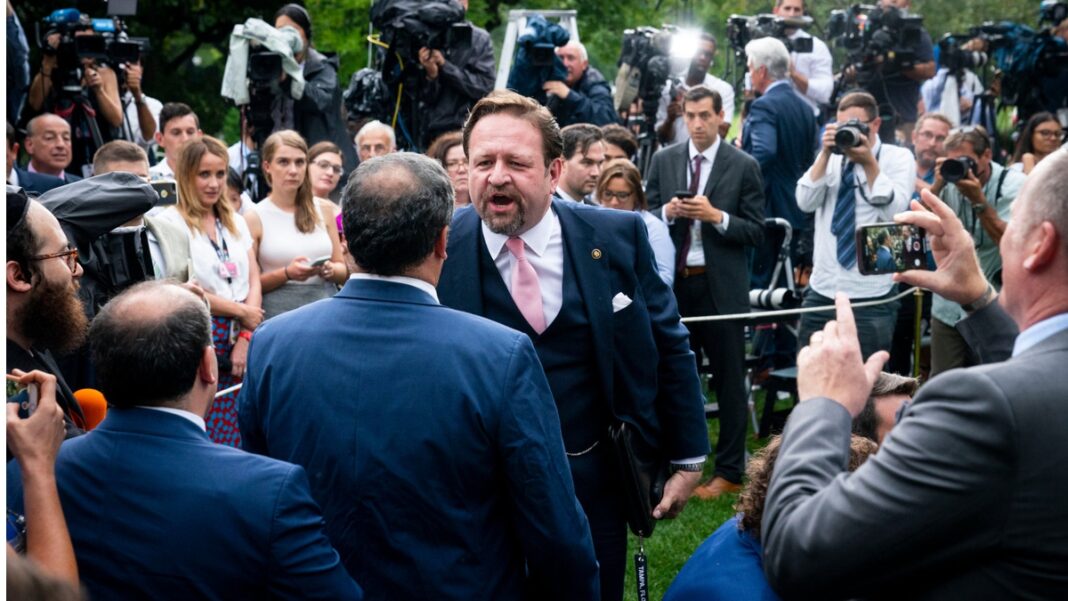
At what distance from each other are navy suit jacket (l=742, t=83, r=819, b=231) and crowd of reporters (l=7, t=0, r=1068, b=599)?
17 mm

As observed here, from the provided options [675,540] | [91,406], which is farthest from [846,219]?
[91,406]

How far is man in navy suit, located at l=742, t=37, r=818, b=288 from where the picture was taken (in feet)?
31.2

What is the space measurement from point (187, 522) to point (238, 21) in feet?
56.4

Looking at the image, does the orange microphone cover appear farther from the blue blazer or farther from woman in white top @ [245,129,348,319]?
woman in white top @ [245,129,348,319]

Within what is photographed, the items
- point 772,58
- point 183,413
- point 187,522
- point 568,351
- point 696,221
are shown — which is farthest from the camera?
point 772,58

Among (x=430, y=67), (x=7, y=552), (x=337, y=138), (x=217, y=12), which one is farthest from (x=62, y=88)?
(x=217, y=12)

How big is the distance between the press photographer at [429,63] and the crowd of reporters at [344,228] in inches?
1.1

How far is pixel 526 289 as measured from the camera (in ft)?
12.8

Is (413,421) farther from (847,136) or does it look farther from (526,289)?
(847,136)

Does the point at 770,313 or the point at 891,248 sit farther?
the point at 770,313

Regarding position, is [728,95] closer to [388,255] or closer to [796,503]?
[388,255]

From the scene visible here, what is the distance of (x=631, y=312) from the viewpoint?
155 inches

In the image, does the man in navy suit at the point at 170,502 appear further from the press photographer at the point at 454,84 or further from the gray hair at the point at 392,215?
the press photographer at the point at 454,84

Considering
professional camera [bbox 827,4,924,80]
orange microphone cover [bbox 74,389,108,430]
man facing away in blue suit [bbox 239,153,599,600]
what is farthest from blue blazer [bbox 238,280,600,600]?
professional camera [bbox 827,4,924,80]
